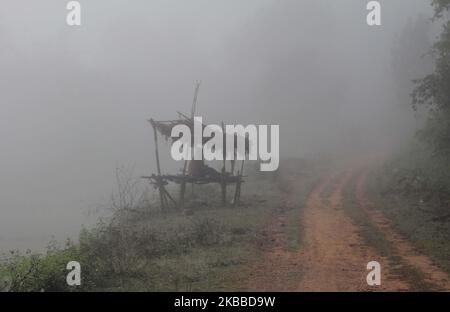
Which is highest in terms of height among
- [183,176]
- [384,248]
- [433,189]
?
[183,176]

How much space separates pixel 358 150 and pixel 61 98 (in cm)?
5207

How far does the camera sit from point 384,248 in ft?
48.5

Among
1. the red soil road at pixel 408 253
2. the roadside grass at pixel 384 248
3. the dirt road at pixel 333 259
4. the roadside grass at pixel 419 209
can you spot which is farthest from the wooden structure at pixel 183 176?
the roadside grass at pixel 419 209

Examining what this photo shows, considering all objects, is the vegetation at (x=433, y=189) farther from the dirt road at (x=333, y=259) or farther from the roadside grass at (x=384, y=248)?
the roadside grass at (x=384, y=248)

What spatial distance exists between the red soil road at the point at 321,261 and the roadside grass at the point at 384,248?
0.20 metres

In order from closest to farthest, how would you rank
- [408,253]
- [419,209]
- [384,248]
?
[408,253] → [384,248] → [419,209]

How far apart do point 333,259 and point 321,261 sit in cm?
42

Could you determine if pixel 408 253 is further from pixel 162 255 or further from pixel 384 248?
pixel 162 255

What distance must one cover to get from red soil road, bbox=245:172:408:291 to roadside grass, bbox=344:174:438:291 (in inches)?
7.9

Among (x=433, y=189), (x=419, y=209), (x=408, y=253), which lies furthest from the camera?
(x=433, y=189)

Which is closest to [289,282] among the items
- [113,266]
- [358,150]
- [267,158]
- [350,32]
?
[113,266]

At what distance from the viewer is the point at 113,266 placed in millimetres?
12289

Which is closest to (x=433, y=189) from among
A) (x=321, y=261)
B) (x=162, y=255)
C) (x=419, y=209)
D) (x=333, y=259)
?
(x=419, y=209)

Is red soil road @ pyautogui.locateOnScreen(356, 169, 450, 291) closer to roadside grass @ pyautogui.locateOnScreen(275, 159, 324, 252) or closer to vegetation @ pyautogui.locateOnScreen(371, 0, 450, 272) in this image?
vegetation @ pyautogui.locateOnScreen(371, 0, 450, 272)
